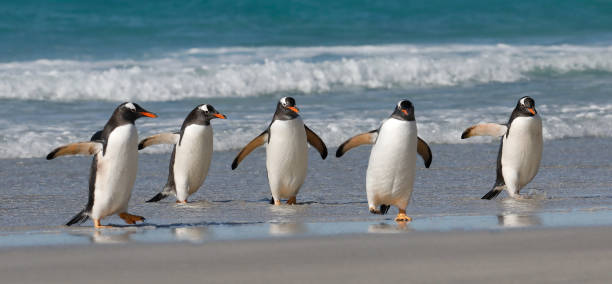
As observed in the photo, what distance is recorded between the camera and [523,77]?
1647 centimetres

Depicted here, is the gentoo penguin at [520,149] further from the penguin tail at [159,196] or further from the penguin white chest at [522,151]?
the penguin tail at [159,196]

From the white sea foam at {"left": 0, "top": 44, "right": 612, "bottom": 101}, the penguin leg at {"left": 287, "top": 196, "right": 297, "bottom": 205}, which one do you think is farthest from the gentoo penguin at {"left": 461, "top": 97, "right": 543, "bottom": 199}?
the white sea foam at {"left": 0, "top": 44, "right": 612, "bottom": 101}

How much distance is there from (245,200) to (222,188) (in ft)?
2.02

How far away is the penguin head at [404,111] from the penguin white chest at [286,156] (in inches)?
37.8

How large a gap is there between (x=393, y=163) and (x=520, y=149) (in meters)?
1.32

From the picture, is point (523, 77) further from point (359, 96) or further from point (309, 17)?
point (309, 17)

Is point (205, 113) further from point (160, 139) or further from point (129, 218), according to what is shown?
point (129, 218)

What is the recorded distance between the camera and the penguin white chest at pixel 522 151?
6.71 metres

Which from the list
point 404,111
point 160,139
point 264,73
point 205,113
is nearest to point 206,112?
point 205,113

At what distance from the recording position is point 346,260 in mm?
4270

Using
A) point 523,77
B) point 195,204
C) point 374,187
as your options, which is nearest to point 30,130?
point 195,204

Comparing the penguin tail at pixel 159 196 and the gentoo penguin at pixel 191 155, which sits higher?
the gentoo penguin at pixel 191 155

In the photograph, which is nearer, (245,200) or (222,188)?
(245,200)

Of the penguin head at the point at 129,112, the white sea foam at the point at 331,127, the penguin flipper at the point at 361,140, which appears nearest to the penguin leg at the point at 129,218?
the penguin head at the point at 129,112
